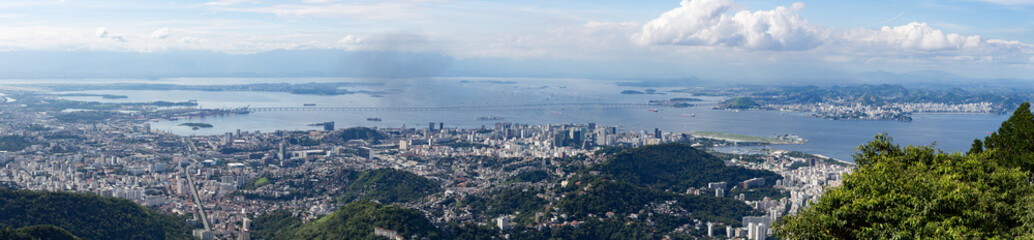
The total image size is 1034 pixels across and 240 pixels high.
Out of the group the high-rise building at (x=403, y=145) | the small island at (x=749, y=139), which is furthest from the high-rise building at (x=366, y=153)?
the small island at (x=749, y=139)

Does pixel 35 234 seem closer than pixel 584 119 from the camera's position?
Yes

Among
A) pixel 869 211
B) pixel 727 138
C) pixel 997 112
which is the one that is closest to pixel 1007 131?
pixel 869 211

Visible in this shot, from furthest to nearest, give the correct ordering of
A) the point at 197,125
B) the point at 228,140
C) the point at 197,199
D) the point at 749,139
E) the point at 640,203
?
the point at 197,125 < the point at 749,139 < the point at 228,140 < the point at 197,199 < the point at 640,203

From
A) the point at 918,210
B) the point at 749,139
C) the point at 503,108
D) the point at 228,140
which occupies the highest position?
the point at 918,210

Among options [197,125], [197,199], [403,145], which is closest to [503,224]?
[197,199]

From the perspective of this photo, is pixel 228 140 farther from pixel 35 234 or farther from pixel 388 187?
pixel 35 234

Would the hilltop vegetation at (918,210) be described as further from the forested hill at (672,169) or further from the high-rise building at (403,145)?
the high-rise building at (403,145)
